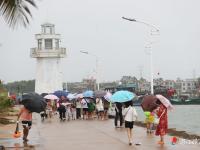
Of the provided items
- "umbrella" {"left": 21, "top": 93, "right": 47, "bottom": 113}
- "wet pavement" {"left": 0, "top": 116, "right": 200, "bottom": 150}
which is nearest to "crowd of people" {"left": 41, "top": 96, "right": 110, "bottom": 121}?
"wet pavement" {"left": 0, "top": 116, "right": 200, "bottom": 150}

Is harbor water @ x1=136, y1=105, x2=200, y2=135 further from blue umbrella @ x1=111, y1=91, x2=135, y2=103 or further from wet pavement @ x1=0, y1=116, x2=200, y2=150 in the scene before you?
blue umbrella @ x1=111, y1=91, x2=135, y2=103

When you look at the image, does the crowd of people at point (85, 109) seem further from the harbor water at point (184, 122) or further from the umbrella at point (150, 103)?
the umbrella at point (150, 103)

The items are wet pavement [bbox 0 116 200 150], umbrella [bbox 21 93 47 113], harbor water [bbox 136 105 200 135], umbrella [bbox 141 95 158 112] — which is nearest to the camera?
wet pavement [bbox 0 116 200 150]

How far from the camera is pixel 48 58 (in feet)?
220

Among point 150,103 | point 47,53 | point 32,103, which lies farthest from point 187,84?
point 32,103

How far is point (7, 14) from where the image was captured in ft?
43.9

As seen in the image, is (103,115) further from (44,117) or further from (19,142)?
(19,142)

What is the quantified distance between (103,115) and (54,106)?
11.2 m

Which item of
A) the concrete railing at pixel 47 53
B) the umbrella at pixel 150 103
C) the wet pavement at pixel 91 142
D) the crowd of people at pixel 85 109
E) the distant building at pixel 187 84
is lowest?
the wet pavement at pixel 91 142

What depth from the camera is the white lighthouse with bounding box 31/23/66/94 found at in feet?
219

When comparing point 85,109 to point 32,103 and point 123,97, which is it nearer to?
point 32,103

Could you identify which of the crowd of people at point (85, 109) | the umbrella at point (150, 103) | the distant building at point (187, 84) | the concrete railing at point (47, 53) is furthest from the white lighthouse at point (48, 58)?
the distant building at point (187, 84)

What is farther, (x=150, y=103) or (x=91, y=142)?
(x=150, y=103)

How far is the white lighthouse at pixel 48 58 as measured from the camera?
66625mm
